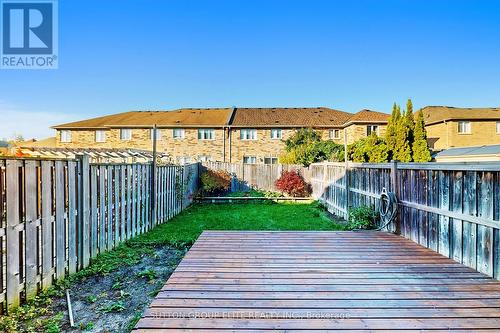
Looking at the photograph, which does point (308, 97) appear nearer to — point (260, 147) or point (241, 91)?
point (241, 91)

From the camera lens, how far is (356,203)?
8.32m

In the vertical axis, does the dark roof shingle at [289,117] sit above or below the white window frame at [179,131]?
above

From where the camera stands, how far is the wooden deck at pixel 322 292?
224 centimetres

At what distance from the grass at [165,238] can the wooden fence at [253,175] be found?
14.3ft

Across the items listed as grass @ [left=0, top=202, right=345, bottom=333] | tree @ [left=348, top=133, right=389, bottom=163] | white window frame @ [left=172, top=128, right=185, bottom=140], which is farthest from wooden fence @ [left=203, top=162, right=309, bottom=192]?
white window frame @ [left=172, top=128, right=185, bottom=140]

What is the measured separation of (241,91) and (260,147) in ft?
33.3

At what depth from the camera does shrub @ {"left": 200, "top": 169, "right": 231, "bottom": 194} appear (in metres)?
15.4

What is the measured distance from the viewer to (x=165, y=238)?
6641mm

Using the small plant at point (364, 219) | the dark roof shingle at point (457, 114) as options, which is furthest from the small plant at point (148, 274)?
the dark roof shingle at point (457, 114)

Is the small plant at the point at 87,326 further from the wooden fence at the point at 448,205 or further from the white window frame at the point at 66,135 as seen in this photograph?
the white window frame at the point at 66,135

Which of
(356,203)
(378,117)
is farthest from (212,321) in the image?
(378,117)

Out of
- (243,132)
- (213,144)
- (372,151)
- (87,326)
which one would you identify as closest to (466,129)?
(372,151)

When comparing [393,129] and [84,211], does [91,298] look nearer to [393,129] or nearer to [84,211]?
[84,211]

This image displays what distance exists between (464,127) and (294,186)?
2080 cm
